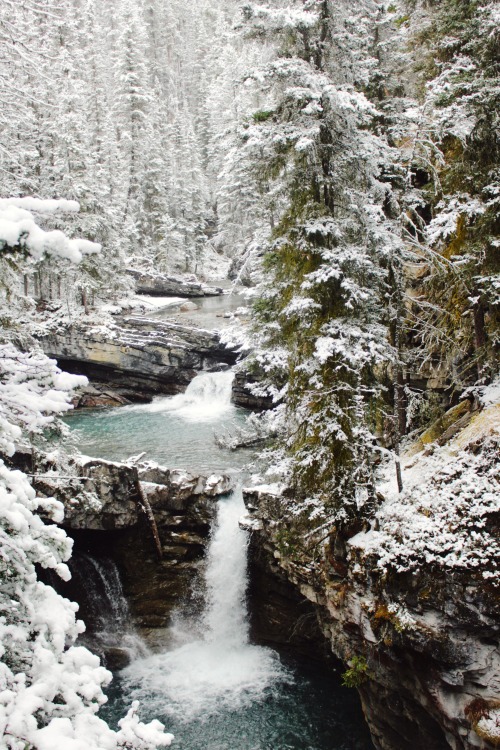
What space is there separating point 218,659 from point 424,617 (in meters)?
7.78

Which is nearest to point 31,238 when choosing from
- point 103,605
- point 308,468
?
point 308,468

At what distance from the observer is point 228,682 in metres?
12.7

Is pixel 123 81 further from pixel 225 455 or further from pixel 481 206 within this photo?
pixel 481 206

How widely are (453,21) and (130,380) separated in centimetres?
2042

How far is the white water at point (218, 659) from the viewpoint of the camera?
1220 cm

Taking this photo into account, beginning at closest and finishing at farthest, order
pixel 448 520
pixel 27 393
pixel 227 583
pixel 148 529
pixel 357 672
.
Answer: pixel 27 393 → pixel 448 520 → pixel 357 672 → pixel 227 583 → pixel 148 529

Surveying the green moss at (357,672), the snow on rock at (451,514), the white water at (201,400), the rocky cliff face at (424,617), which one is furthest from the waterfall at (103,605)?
the white water at (201,400)

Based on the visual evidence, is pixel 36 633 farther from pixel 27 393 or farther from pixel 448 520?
pixel 448 520

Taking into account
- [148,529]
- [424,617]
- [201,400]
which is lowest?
[148,529]

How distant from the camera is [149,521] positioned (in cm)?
1463

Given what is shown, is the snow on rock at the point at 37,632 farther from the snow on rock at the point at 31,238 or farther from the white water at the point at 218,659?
the white water at the point at 218,659

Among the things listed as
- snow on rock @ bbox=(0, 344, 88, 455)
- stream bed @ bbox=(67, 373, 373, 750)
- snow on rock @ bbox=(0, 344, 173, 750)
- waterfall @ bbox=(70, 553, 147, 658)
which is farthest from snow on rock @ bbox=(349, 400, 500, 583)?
waterfall @ bbox=(70, 553, 147, 658)

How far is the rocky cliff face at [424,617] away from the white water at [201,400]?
12971 mm

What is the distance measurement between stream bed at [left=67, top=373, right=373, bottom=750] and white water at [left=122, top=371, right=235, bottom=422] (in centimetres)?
586
